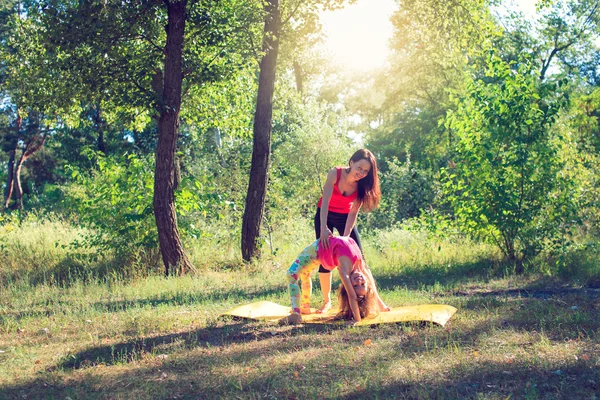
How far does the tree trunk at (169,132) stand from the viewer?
35.3ft

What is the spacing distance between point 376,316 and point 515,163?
481cm

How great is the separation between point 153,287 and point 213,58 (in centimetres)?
476

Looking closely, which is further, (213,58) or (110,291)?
(213,58)

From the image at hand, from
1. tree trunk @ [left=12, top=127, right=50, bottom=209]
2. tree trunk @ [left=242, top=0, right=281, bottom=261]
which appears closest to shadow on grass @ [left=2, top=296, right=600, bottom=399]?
tree trunk @ [left=242, top=0, right=281, bottom=261]

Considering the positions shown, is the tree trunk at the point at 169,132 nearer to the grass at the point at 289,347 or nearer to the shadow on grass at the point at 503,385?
the grass at the point at 289,347

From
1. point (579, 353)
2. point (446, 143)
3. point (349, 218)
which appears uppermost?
point (446, 143)

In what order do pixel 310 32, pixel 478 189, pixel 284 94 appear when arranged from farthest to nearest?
pixel 284 94, pixel 310 32, pixel 478 189

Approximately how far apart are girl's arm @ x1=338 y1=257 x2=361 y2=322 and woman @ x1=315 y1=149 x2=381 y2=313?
0.95ft

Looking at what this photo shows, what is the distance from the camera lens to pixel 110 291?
967 centimetres

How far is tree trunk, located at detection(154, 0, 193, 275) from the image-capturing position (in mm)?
10773

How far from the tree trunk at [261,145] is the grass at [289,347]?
109 inches

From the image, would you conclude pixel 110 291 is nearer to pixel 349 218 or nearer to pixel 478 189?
pixel 349 218

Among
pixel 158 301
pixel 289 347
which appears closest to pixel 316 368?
pixel 289 347

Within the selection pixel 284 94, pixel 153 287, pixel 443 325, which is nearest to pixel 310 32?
pixel 284 94
